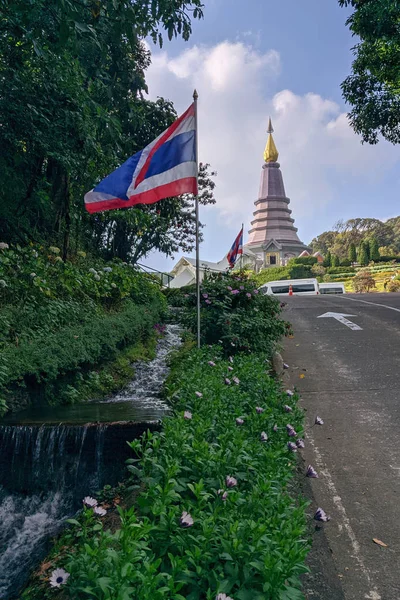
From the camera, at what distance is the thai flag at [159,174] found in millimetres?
6234

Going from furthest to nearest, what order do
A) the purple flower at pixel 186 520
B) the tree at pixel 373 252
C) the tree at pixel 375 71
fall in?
the tree at pixel 373 252 → the tree at pixel 375 71 → the purple flower at pixel 186 520

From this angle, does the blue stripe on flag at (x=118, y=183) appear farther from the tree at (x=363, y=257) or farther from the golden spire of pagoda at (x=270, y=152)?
the golden spire of pagoda at (x=270, y=152)

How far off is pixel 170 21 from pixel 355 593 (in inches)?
335

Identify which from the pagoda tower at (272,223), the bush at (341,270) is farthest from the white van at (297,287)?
the pagoda tower at (272,223)

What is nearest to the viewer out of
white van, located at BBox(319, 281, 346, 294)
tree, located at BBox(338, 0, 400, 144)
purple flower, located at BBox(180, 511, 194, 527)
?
purple flower, located at BBox(180, 511, 194, 527)

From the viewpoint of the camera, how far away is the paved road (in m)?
3.14

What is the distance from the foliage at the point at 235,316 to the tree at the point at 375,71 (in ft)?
24.8

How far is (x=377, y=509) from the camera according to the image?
12.5 ft

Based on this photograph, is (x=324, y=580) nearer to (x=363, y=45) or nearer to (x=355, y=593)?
(x=355, y=593)

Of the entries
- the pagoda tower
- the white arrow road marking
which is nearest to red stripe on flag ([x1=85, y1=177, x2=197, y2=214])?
the white arrow road marking

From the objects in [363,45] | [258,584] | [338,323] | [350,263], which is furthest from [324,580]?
[350,263]

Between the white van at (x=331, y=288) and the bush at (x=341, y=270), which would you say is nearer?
the white van at (x=331, y=288)

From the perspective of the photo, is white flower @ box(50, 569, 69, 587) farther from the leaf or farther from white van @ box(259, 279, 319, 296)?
white van @ box(259, 279, 319, 296)

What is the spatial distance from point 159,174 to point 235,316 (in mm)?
2871
